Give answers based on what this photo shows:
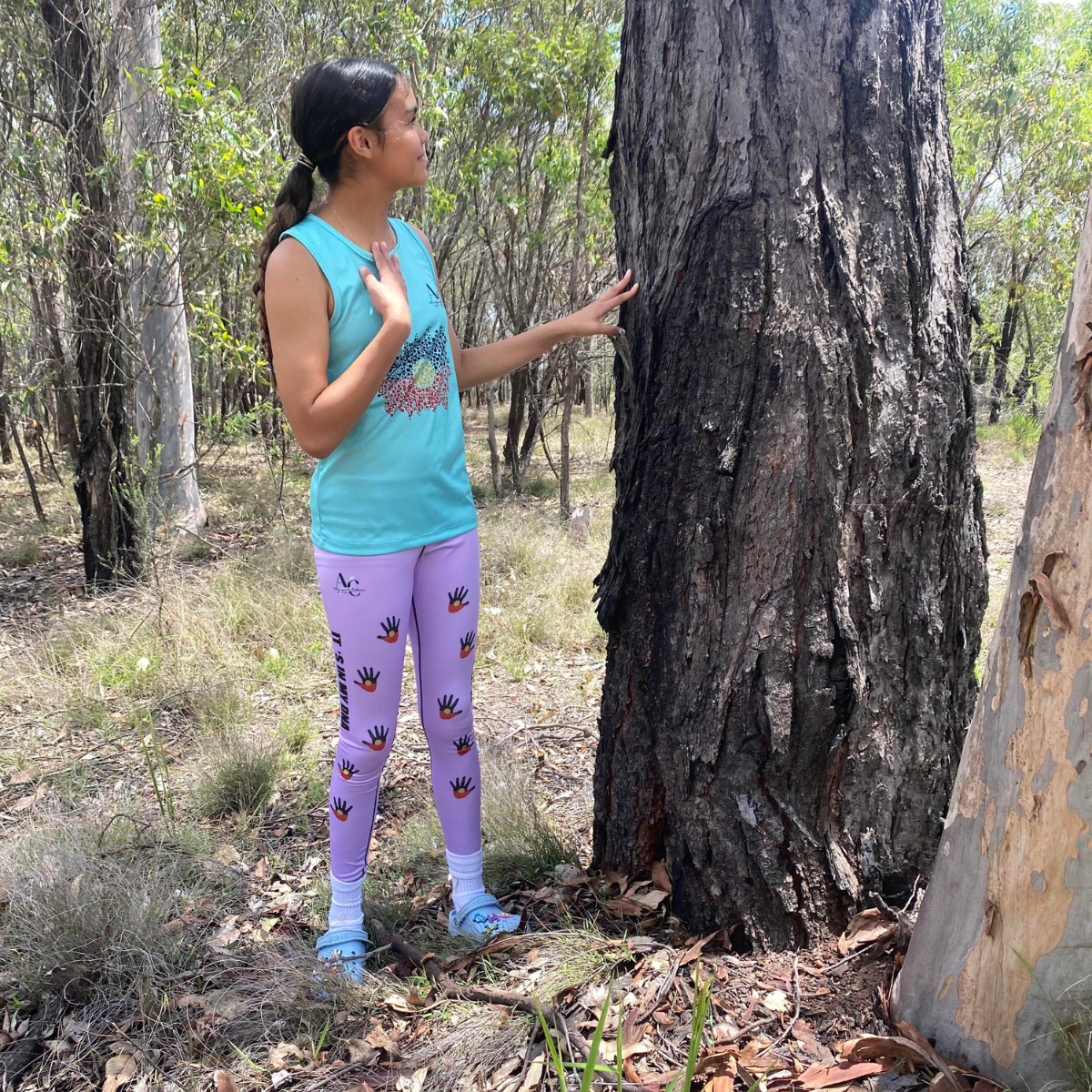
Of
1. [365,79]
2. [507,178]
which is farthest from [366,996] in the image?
A: [507,178]

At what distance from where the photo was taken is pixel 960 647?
1.92 m

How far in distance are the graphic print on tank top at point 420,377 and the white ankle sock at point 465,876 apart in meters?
1.18

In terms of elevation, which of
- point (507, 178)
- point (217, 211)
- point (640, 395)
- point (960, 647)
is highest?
point (507, 178)

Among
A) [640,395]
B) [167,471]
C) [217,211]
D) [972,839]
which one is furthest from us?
[167,471]

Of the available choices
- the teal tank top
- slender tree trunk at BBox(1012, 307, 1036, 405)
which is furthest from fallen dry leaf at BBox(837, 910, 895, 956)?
slender tree trunk at BBox(1012, 307, 1036, 405)

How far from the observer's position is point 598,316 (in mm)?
2012

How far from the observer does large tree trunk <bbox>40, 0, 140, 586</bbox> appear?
17.4ft

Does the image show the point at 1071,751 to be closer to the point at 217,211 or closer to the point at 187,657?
the point at 187,657

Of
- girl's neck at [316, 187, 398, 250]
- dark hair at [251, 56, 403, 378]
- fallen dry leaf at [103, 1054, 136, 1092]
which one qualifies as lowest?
fallen dry leaf at [103, 1054, 136, 1092]

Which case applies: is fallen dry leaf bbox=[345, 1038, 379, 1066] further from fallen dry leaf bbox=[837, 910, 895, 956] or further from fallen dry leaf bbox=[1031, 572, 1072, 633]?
fallen dry leaf bbox=[1031, 572, 1072, 633]

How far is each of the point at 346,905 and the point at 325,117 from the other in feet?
6.16

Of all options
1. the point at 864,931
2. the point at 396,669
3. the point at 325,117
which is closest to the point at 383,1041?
the point at 396,669

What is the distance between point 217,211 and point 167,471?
3027 mm

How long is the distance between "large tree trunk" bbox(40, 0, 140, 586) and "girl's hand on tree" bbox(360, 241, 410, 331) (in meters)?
4.07
